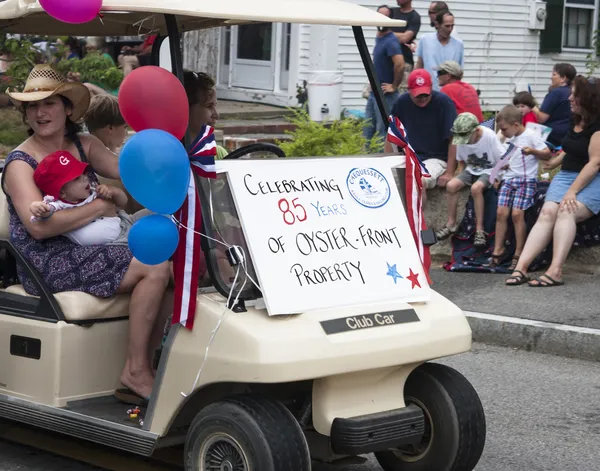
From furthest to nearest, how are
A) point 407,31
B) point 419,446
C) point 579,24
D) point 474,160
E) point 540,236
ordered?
point 579,24 → point 407,31 → point 474,160 → point 540,236 → point 419,446

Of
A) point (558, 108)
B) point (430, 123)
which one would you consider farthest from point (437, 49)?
point (430, 123)

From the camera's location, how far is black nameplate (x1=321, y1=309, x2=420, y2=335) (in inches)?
157

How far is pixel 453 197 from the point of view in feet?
30.0

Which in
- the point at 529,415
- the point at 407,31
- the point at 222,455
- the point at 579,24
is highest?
the point at 579,24

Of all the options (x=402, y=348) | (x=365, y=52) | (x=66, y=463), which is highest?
(x=365, y=52)

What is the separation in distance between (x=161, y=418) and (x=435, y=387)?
3.39 feet

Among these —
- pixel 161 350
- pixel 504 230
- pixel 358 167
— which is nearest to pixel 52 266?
pixel 161 350

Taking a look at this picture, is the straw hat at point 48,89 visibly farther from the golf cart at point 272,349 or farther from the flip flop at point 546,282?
the flip flop at point 546,282

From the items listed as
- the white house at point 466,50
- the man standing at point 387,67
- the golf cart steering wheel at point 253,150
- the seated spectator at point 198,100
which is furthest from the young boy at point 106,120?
the white house at point 466,50

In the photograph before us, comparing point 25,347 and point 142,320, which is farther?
point 25,347

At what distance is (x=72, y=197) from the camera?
15.4 feet

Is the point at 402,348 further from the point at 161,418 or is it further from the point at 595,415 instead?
the point at 595,415

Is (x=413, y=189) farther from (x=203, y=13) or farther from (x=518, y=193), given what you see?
Answer: (x=518, y=193)

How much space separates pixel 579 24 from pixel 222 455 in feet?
53.5
